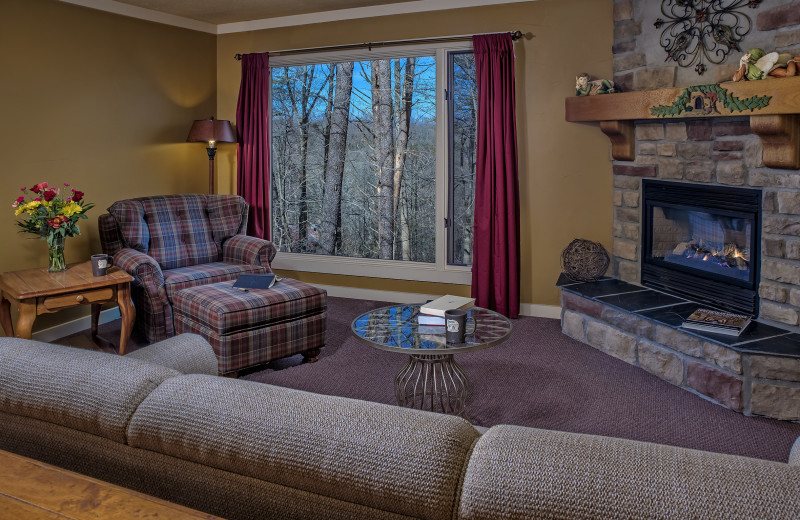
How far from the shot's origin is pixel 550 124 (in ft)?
16.9

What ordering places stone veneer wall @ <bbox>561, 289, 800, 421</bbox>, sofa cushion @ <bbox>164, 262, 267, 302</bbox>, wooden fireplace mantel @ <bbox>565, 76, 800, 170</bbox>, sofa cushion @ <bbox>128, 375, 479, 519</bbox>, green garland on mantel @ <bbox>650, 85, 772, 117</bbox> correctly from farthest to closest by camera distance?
sofa cushion @ <bbox>164, 262, 267, 302</bbox> < green garland on mantel @ <bbox>650, 85, 772, 117</bbox> < wooden fireplace mantel @ <bbox>565, 76, 800, 170</bbox> < stone veneer wall @ <bbox>561, 289, 800, 421</bbox> < sofa cushion @ <bbox>128, 375, 479, 519</bbox>

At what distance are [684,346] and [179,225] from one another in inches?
137

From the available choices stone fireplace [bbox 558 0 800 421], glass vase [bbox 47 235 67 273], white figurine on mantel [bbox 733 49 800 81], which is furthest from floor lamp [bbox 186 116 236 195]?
white figurine on mantel [bbox 733 49 800 81]

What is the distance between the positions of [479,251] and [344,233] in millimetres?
1341

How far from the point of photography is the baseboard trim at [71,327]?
15.8ft

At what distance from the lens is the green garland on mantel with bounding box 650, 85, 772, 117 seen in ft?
11.6

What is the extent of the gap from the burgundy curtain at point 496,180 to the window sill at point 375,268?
0.30m

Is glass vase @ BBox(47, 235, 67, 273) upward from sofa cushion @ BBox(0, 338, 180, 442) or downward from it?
upward

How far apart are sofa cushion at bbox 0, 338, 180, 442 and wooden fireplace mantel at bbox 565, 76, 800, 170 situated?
3.18m

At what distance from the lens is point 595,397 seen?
3.70 m

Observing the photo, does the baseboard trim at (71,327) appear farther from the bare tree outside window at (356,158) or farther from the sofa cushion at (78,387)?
the sofa cushion at (78,387)

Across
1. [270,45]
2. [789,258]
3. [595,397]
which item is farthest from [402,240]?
[789,258]

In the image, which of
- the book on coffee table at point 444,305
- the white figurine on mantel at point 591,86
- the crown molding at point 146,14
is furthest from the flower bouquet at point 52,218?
the white figurine on mantel at point 591,86

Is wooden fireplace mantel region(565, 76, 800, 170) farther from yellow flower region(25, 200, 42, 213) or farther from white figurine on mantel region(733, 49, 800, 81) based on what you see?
yellow flower region(25, 200, 42, 213)
